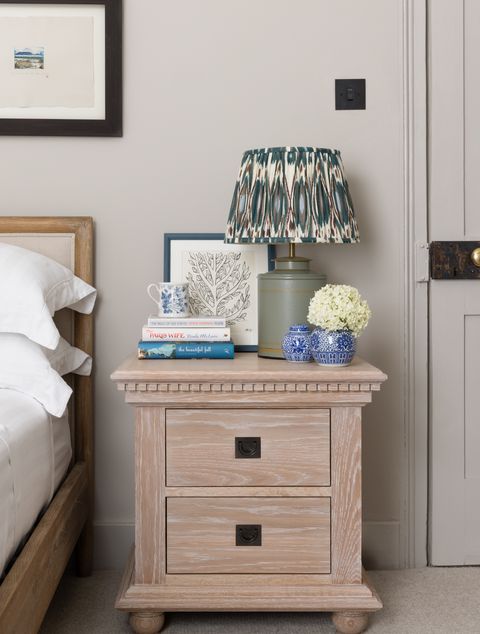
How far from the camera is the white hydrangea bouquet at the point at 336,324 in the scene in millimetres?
1654

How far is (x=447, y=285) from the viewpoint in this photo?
2.09 m

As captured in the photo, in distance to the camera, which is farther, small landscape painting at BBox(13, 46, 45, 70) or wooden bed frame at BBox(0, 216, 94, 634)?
small landscape painting at BBox(13, 46, 45, 70)

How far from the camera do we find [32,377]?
1.68 metres

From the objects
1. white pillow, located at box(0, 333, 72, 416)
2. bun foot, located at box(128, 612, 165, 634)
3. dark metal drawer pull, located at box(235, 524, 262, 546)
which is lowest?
bun foot, located at box(128, 612, 165, 634)

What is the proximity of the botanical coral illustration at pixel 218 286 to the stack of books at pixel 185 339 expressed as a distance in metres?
0.23

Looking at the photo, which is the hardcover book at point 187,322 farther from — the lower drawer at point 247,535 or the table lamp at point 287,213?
the lower drawer at point 247,535

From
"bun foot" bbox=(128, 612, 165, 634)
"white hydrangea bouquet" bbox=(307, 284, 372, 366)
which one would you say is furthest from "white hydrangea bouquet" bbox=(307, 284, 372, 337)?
"bun foot" bbox=(128, 612, 165, 634)

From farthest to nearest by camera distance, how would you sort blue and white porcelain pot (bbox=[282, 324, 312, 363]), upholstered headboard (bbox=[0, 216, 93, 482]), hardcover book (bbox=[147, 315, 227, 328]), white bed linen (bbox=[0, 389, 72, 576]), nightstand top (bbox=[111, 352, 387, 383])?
upholstered headboard (bbox=[0, 216, 93, 482]) → hardcover book (bbox=[147, 315, 227, 328]) → blue and white porcelain pot (bbox=[282, 324, 312, 363]) → nightstand top (bbox=[111, 352, 387, 383]) → white bed linen (bbox=[0, 389, 72, 576])

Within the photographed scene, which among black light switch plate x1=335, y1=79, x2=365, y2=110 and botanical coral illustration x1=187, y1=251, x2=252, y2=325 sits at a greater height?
black light switch plate x1=335, y1=79, x2=365, y2=110

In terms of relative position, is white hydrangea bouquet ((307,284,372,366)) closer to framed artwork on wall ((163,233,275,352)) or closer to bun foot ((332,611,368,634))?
framed artwork on wall ((163,233,275,352))

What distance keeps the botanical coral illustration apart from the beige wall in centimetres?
10

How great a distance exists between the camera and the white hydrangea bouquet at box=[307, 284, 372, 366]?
5.43 ft

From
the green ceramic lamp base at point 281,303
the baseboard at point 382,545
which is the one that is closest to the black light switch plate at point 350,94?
the green ceramic lamp base at point 281,303

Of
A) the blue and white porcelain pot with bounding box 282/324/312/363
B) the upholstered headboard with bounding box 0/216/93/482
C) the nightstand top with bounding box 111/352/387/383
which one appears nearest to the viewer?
the nightstand top with bounding box 111/352/387/383
